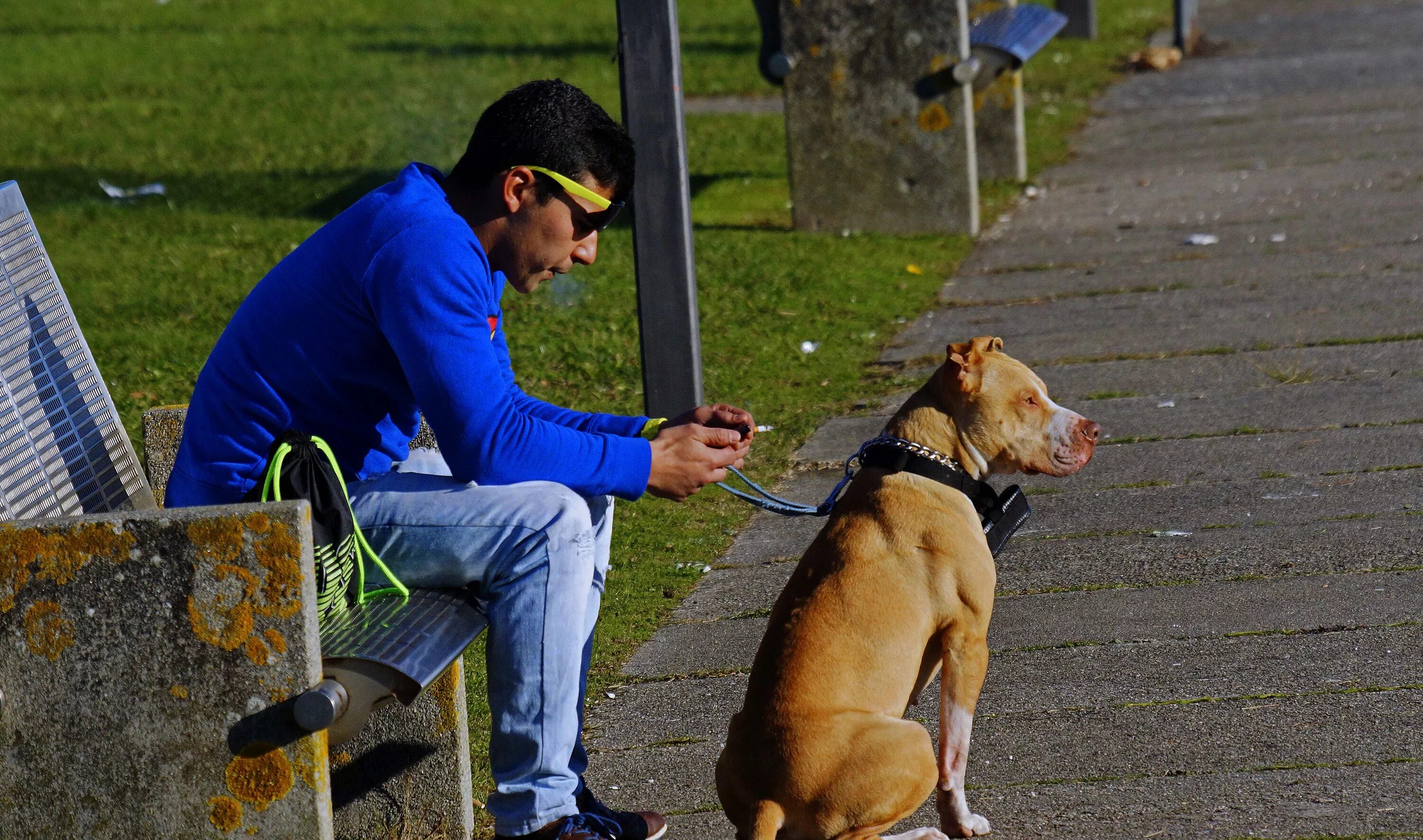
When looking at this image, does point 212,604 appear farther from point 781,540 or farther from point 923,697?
point 781,540

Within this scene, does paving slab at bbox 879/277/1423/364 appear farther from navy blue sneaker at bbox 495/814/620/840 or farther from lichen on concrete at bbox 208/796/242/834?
lichen on concrete at bbox 208/796/242/834

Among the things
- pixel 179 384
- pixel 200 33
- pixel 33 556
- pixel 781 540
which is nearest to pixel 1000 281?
pixel 781 540

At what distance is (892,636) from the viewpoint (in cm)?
324

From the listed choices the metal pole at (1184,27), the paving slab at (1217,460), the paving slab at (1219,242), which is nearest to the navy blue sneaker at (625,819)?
the paving slab at (1217,460)

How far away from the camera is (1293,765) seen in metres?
3.42

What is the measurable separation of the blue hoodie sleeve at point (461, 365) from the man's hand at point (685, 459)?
0.33ft

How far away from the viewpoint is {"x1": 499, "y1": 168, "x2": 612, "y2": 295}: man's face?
3.24 meters

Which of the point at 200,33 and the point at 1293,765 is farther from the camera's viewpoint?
the point at 200,33

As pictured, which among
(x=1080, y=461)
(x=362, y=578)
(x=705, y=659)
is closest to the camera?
(x=362, y=578)

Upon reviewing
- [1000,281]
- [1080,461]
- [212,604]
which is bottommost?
[1000,281]

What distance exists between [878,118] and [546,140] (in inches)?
243

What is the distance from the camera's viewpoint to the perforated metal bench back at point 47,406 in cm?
335

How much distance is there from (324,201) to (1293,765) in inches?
315

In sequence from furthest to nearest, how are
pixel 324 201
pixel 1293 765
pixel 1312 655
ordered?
1. pixel 324 201
2. pixel 1312 655
3. pixel 1293 765
